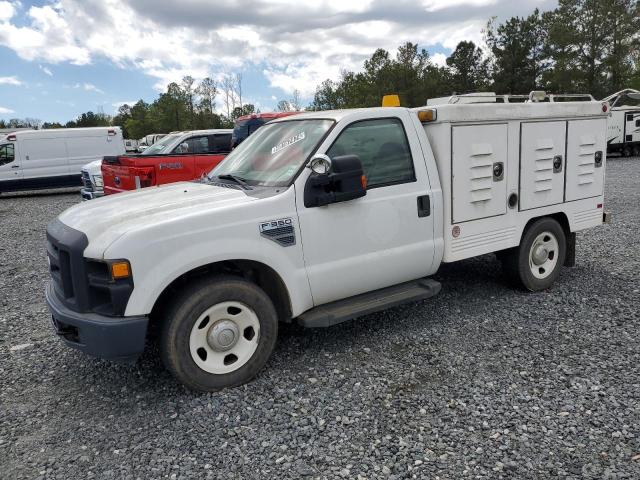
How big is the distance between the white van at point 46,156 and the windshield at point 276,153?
51.7ft

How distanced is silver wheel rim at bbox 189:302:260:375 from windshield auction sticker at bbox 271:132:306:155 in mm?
1417

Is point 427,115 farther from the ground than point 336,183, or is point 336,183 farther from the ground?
point 427,115

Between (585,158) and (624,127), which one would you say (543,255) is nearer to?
(585,158)

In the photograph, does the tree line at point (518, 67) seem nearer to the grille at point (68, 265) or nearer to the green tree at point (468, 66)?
the green tree at point (468, 66)

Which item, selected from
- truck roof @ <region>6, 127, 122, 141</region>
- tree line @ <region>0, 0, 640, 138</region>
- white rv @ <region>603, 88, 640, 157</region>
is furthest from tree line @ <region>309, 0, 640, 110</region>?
truck roof @ <region>6, 127, 122, 141</region>

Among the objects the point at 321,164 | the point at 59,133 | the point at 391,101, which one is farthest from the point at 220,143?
the point at 59,133

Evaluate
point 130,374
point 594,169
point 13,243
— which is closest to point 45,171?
point 13,243

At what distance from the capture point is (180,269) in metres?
3.56

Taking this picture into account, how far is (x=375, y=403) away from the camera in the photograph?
3.67 m

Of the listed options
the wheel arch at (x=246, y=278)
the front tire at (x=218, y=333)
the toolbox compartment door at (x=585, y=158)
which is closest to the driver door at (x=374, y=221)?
the wheel arch at (x=246, y=278)

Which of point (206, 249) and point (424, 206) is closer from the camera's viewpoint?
point (206, 249)

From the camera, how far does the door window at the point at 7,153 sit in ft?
58.2

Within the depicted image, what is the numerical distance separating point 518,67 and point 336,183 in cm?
5255

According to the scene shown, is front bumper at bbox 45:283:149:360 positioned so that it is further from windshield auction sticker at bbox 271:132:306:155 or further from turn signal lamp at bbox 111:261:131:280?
windshield auction sticker at bbox 271:132:306:155
